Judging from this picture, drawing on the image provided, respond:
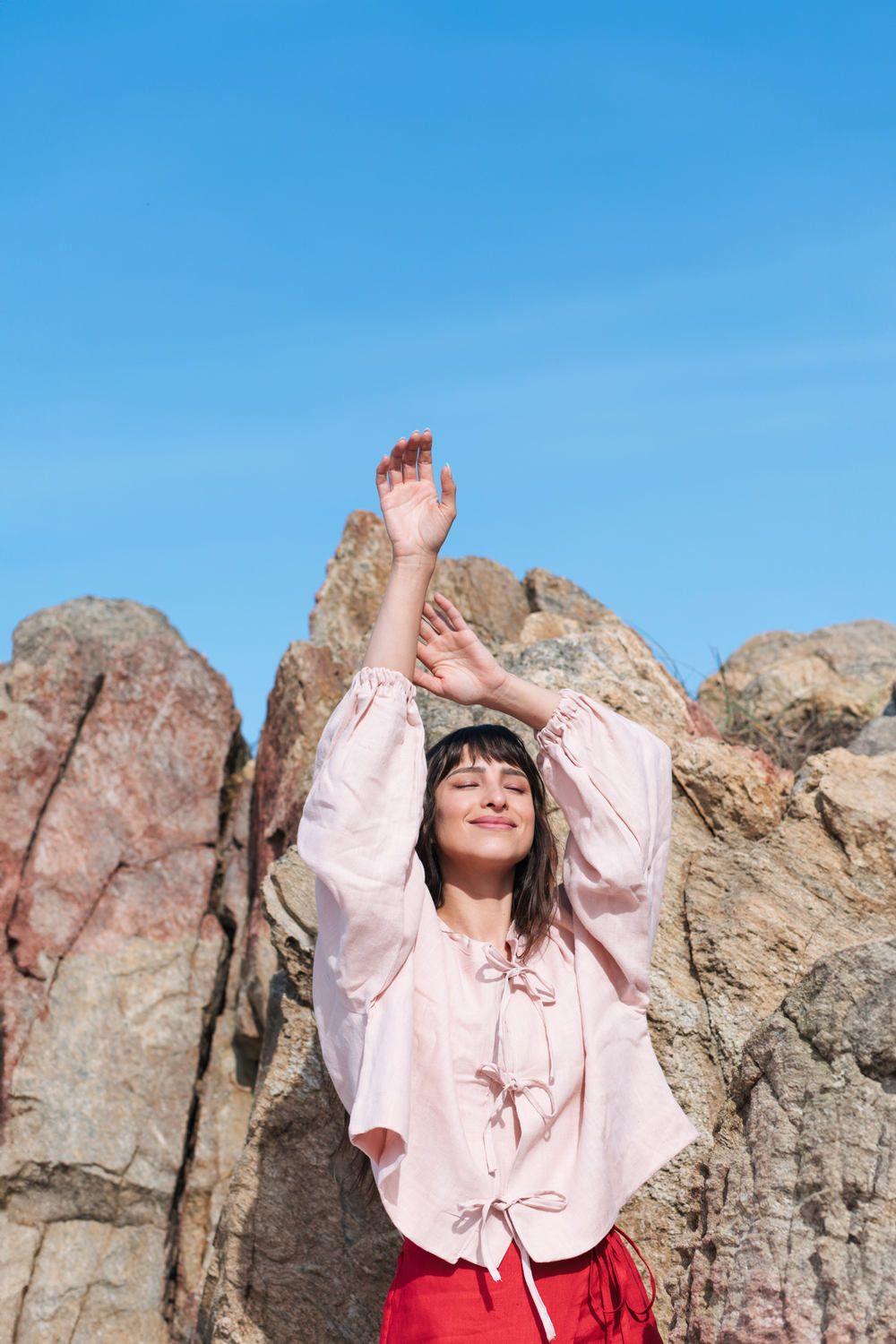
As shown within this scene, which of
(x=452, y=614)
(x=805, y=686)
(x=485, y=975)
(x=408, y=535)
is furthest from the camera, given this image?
(x=805, y=686)

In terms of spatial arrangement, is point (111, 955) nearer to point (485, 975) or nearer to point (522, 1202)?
point (485, 975)

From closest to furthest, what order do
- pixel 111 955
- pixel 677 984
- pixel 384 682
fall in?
pixel 384 682 < pixel 677 984 < pixel 111 955

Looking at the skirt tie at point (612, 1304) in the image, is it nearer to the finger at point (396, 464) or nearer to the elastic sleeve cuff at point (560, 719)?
the elastic sleeve cuff at point (560, 719)

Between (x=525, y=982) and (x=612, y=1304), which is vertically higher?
(x=525, y=982)

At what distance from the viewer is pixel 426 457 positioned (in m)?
4.04

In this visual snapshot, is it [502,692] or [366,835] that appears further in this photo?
[502,692]

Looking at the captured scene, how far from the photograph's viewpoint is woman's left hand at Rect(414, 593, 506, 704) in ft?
13.4

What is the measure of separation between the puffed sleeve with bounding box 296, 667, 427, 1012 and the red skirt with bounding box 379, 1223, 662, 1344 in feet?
Answer: 2.32

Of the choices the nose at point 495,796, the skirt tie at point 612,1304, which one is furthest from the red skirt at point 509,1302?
the nose at point 495,796

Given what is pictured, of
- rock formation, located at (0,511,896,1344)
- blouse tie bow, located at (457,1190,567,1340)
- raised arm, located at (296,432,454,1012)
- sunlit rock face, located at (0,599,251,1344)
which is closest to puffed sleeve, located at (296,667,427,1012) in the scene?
raised arm, located at (296,432,454,1012)

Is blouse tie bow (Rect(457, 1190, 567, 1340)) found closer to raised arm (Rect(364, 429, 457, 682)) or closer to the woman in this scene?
the woman

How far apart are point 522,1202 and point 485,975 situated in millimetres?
590

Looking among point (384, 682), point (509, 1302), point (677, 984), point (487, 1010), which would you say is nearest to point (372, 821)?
point (384, 682)

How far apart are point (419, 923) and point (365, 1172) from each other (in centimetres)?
104
